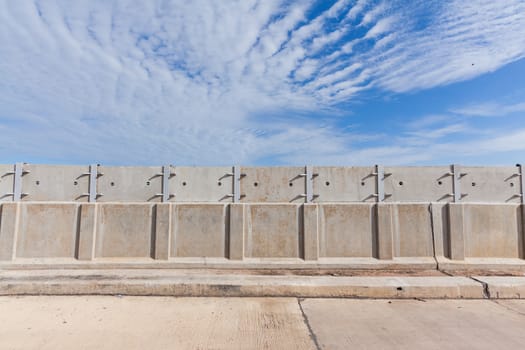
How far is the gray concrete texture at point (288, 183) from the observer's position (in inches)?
291

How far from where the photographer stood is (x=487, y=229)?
7.33 m

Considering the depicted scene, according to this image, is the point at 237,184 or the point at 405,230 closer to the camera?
the point at 405,230

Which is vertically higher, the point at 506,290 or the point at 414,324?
the point at 506,290

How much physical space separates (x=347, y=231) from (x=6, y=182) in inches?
298

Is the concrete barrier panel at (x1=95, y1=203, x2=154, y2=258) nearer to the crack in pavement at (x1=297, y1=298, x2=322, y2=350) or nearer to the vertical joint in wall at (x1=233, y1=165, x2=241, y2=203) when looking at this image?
the vertical joint in wall at (x1=233, y1=165, x2=241, y2=203)

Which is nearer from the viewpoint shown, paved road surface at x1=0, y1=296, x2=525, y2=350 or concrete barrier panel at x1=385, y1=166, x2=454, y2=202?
paved road surface at x1=0, y1=296, x2=525, y2=350

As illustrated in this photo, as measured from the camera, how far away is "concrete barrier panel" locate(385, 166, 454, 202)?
7.48m

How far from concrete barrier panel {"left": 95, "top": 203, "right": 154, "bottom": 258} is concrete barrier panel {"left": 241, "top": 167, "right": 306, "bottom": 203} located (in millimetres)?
2214

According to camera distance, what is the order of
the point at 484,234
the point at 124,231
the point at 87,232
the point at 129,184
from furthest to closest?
the point at 129,184 → the point at 484,234 → the point at 124,231 → the point at 87,232

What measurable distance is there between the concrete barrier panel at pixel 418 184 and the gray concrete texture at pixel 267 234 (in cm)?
23

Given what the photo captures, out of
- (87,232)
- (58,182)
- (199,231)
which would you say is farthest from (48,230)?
(199,231)

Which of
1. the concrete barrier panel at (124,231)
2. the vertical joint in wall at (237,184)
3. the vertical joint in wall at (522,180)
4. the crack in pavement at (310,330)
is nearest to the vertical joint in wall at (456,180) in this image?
the vertical joint in wall at (522,180)

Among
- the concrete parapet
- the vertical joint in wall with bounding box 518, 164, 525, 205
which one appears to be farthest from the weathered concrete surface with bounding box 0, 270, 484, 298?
the vertical joint in wall with bounding box 518, 164, 525, 205

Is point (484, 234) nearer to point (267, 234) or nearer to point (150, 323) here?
point (267, 234)
